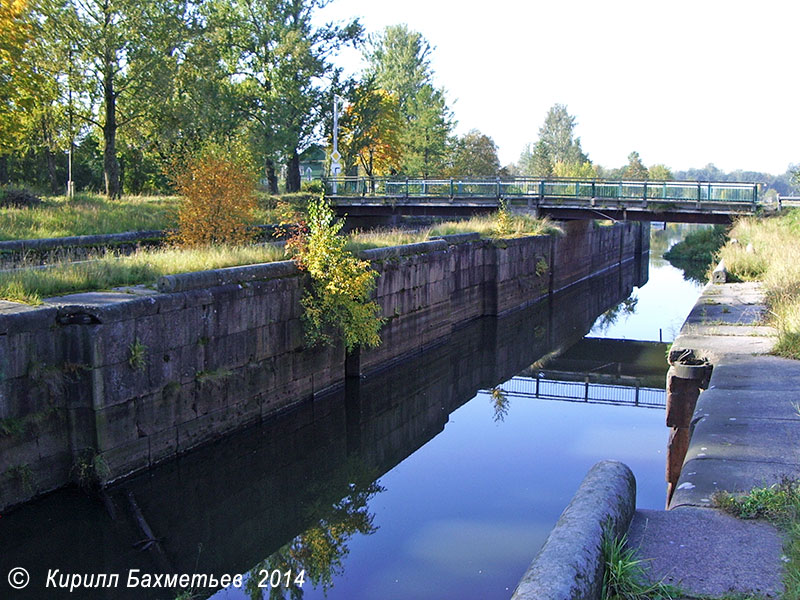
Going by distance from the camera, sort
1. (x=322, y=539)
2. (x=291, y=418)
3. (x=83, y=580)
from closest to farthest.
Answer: (x=83, y=580)
(x=322, y=539)
(x=291, y=418)

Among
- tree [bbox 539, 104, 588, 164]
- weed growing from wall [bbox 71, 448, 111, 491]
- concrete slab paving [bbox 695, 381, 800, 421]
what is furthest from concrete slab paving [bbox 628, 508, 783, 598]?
tree [bbox 539, 104, 588, 164]

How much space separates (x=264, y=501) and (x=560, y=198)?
77.6 feet

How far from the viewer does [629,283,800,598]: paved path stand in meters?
4.85

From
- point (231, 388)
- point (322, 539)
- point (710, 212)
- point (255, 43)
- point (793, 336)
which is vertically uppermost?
point (255, 43)

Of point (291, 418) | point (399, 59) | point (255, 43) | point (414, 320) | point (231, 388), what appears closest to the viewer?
point (231, 388)

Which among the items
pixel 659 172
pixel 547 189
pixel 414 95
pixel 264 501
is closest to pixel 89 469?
pixel 264 501

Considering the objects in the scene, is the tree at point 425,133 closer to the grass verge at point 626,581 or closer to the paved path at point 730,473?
the paved path at point 730,473

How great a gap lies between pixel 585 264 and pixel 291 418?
27144 mm

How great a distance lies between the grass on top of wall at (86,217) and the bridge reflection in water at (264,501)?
7.11 meters

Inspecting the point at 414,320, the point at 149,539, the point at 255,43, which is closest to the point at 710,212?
the point at 414,320

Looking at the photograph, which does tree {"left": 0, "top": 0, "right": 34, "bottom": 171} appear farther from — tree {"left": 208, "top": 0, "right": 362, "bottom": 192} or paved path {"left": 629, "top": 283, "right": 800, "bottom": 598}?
paved path {"left": 629, "top": 283, "right": 800, "bottom": 598}

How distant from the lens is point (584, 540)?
4.70 meters

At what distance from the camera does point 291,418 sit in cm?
1345

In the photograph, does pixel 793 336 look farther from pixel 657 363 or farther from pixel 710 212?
pixel 710 212
